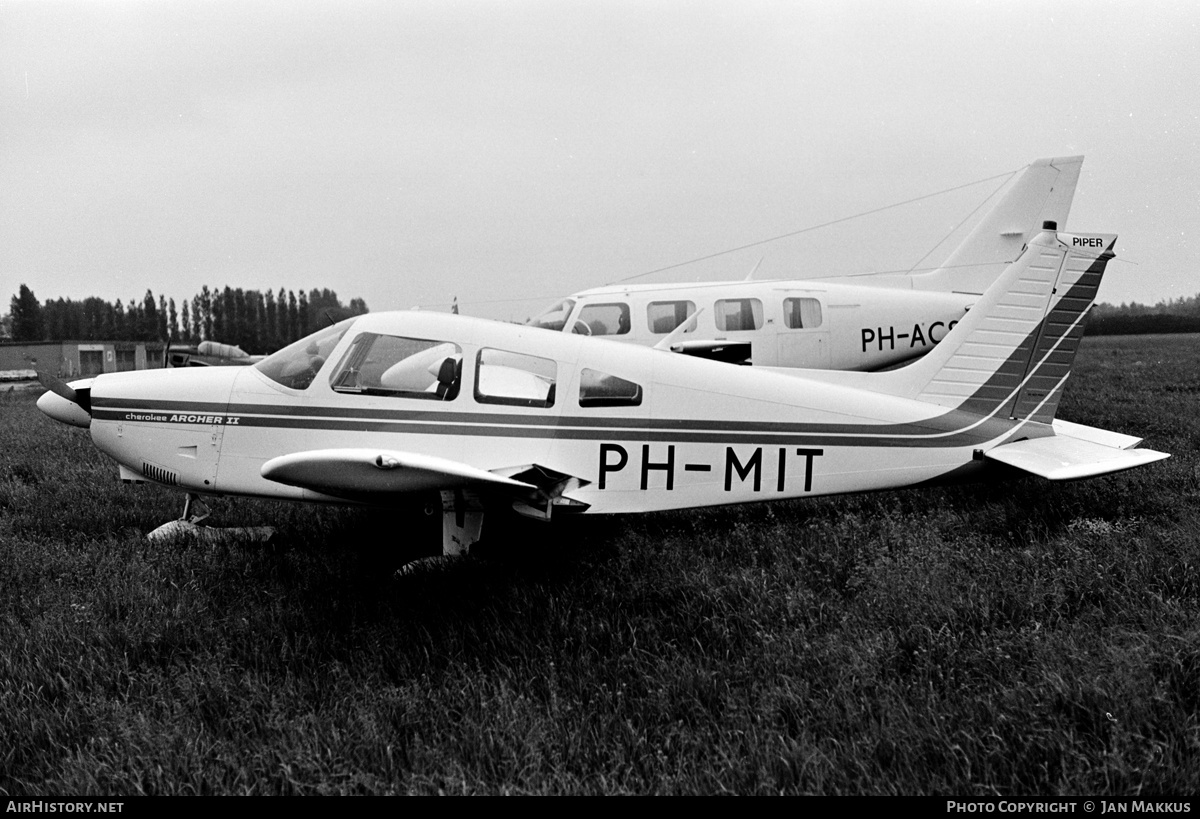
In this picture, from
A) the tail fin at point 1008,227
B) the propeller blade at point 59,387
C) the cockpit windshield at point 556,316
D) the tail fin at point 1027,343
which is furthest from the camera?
the tail fin at point 1008,227

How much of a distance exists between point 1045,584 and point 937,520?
1509 mm

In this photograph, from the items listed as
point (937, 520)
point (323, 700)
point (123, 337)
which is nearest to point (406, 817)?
point (323, 700)

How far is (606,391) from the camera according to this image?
5.36m

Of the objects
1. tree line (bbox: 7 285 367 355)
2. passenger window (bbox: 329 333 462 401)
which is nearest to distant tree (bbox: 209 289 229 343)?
tree line (bbox: 7 285 367 355)

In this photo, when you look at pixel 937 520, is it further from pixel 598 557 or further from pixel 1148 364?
pixel 1148 364

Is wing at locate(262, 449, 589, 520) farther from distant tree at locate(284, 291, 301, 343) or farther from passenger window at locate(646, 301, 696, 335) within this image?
distant tree at locate(284, 291, 301, 343)

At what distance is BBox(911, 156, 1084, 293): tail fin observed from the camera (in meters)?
13.5

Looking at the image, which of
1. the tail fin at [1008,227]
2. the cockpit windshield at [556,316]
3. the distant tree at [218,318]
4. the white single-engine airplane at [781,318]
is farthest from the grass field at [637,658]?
the distant tree at [218,318]

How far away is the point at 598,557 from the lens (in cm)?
546

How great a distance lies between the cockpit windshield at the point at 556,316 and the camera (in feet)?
41.5

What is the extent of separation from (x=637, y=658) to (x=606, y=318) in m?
9.36

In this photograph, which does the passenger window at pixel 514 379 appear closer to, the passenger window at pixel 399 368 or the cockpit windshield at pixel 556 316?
the passenger window at pixel 399 368

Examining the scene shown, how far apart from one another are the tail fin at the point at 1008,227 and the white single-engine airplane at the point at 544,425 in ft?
29.8

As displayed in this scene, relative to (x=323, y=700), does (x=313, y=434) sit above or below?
above
